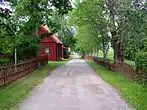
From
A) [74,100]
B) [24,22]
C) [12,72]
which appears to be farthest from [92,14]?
[74,100]

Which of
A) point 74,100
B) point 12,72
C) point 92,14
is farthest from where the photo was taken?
point 92,14

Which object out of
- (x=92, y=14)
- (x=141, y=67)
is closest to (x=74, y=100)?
(x=141, y=67)

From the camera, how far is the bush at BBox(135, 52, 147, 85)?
57.6ft

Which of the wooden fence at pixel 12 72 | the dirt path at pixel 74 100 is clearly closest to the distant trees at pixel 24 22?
the wooden fence at pixel 12 72

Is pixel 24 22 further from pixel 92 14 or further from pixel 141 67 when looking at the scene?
pixel 141 67

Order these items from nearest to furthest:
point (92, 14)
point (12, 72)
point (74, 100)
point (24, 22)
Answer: point (74, 100), point (12, 72), point (24, 22), point (92, 14)

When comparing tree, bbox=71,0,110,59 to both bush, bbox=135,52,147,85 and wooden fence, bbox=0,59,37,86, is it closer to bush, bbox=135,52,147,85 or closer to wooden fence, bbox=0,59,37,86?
wooden fence, bbox=0,59,37,86

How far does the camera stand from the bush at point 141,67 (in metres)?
17.6

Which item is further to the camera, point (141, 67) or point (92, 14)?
point (92, 14)

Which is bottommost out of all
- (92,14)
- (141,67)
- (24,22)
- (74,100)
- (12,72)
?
(74,100)

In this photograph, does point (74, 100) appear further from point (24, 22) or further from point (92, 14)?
point (92, 14)

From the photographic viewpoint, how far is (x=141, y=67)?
18.6 m

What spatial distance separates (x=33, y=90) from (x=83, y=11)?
22.2m

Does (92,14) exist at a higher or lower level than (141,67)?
higher
